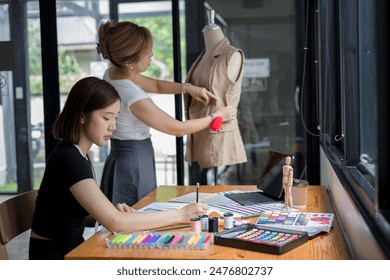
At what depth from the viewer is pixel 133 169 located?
8.98ft

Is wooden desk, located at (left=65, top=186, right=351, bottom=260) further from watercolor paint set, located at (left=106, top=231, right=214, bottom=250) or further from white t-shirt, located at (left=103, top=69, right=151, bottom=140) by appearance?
white t-shirt, located at (left=103, top=69, right=151, bottom=140)

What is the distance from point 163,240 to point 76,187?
1.21 ft

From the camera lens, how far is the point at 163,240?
168cm

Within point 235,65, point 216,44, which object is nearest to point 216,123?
point 235,65

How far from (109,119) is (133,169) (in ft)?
2.32

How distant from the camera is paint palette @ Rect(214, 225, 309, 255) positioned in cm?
157

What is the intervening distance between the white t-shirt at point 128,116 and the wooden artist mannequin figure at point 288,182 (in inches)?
30.4

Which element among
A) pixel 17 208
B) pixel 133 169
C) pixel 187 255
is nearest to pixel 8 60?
pixel 133 169

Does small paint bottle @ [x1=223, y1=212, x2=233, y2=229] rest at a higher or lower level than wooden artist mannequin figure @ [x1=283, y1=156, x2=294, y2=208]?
lower

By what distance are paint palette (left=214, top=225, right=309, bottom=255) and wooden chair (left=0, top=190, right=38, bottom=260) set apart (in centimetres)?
72

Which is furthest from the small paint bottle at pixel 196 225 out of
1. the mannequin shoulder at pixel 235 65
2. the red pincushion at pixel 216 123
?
the mannequin shoulder at pixel 235 65

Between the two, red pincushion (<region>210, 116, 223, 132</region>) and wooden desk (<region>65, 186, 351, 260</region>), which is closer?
wooden desk (<region>65, 186, 351, 260</region>)

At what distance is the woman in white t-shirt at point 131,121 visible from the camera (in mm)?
2611

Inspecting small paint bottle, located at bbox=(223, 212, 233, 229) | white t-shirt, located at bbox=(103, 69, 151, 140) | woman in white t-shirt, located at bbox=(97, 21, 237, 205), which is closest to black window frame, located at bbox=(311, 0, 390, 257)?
small paint bottle, located at bbox=(223, 212, 233, 229)
